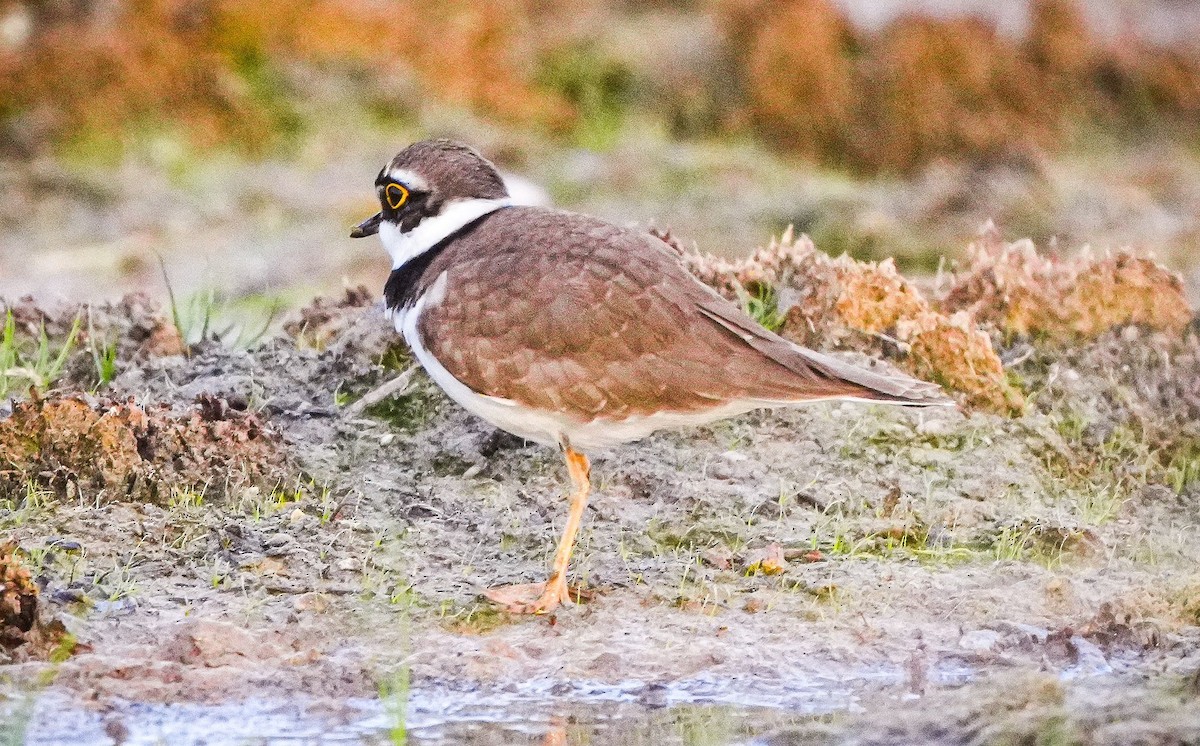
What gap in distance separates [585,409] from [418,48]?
9733 mm

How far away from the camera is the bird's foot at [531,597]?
5598 millimetres

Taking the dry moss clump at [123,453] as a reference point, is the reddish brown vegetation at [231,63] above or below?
above

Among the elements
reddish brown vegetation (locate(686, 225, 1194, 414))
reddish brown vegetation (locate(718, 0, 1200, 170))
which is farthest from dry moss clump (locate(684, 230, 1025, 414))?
reddish brown vegetation (locate(718, 0, 1200, 170))

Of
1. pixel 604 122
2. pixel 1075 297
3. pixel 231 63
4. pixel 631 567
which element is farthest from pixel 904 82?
pixel 631 567

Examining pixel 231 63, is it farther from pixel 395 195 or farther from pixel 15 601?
pixel 15 601

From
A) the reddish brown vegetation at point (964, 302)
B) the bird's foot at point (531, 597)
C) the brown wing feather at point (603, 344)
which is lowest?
the bird's foot at point (531, 597)

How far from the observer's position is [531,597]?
5645mm

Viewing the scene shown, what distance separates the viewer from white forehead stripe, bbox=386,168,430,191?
6348mm

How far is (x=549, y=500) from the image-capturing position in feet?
21.4

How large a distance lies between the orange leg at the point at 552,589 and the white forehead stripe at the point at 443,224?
1.02 metres

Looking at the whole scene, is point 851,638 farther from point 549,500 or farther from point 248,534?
point 248,534

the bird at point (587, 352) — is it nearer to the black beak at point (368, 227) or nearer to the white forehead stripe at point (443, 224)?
the white forehead stripe at point (443, 224)

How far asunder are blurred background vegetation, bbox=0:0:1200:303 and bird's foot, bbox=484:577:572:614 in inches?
236

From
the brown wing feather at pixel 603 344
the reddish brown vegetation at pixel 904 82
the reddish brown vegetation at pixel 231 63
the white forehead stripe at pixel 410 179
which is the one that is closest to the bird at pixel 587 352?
the brown wing feather at pixel 603 344
